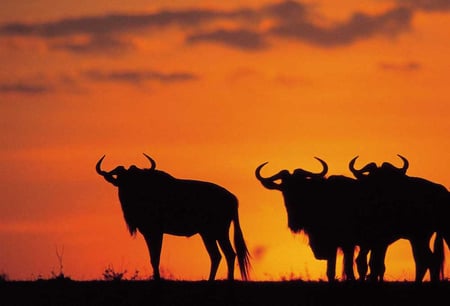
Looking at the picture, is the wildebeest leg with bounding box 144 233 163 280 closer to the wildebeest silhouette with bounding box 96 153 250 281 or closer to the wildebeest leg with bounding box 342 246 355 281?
the wildebeest silhouette with bounding box 96 153 250 281

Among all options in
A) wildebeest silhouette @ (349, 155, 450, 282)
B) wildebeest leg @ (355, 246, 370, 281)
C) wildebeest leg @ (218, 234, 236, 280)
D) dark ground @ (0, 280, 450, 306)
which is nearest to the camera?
dark ground @ (0, 280, 450, 306)

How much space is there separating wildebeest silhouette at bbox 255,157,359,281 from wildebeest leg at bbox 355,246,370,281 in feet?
1.13

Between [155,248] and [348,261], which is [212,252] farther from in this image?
[348,261]

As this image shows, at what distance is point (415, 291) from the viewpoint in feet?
82.1

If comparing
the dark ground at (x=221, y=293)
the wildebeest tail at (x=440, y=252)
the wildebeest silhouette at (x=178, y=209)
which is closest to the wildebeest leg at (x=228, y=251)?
the wildebeest silhouette at (x=178, y=209)

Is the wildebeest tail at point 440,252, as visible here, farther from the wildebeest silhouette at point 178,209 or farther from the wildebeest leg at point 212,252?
the wildebeest leg at point 212,252

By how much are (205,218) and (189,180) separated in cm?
110

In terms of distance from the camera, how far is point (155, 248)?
97.2 ft

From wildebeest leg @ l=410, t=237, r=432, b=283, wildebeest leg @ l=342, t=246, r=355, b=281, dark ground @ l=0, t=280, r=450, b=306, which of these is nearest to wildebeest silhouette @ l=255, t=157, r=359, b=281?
wildebeest leg @ l=342, t=246, r=355, b=281

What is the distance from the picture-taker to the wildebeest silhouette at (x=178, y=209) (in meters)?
30.1

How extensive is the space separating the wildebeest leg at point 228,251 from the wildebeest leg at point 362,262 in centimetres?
295

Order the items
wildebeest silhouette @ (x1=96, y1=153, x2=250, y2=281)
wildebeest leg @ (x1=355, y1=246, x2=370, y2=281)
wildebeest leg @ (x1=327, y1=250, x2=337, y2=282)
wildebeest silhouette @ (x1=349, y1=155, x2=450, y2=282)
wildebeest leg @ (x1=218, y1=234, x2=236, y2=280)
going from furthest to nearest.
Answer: wildebeest silhouette @ (x1=96, y1=153, x2=250, y2=281), wildebeest leg @ (x1=218, y1=234, x2=236, y2=280), wildebeest silhouette @ (x1=349, y1=155, x2=450, y2=282), wildebeest leg @ (x1=355, y1=246, x2=370, y2=281), wildebeest leg @ (x1=327, y1=250, x2=337, y2=282)

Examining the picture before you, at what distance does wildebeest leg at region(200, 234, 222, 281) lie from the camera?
2977 cm

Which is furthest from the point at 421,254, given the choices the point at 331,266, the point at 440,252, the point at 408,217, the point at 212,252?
the point at 212,252
